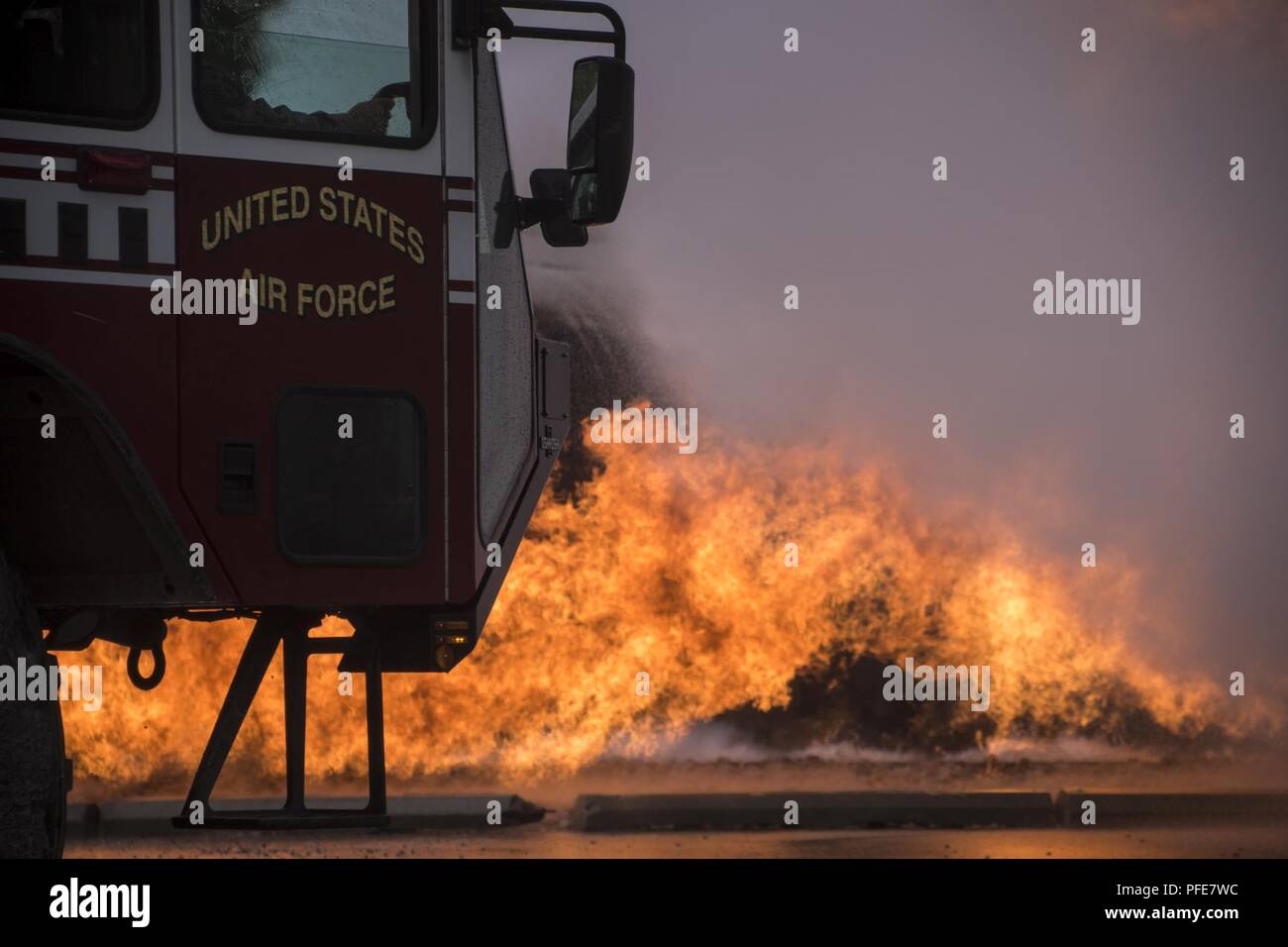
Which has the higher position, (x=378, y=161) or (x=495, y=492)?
(x=378, y=161)

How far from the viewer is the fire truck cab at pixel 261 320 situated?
177 inches

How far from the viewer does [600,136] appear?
5.13 metres

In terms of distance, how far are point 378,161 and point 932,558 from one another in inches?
350

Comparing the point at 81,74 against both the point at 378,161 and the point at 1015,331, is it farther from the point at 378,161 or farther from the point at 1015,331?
the point at 1015,331

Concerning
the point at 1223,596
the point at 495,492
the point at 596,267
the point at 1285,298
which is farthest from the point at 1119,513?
the point at 495,492

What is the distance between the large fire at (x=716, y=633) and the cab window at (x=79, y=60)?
7.21 meters

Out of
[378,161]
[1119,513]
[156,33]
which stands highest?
[156,33]

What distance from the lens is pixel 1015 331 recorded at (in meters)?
13.8

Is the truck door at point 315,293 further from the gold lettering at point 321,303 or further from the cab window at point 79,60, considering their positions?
the cab window at point 79,60

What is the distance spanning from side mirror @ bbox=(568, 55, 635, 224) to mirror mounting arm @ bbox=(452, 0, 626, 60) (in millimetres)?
118

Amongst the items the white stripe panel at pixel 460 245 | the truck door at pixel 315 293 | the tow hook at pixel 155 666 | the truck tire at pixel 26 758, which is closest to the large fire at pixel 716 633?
the tow hook at pixel 155 666

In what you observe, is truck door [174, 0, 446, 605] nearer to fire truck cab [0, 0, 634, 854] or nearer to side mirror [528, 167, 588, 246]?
fire truck cab [0, 0, 634, 854]

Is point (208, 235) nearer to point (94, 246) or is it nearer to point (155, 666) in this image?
point (94, 246)

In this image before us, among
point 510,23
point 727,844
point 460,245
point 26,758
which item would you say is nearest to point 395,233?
point 460,245
